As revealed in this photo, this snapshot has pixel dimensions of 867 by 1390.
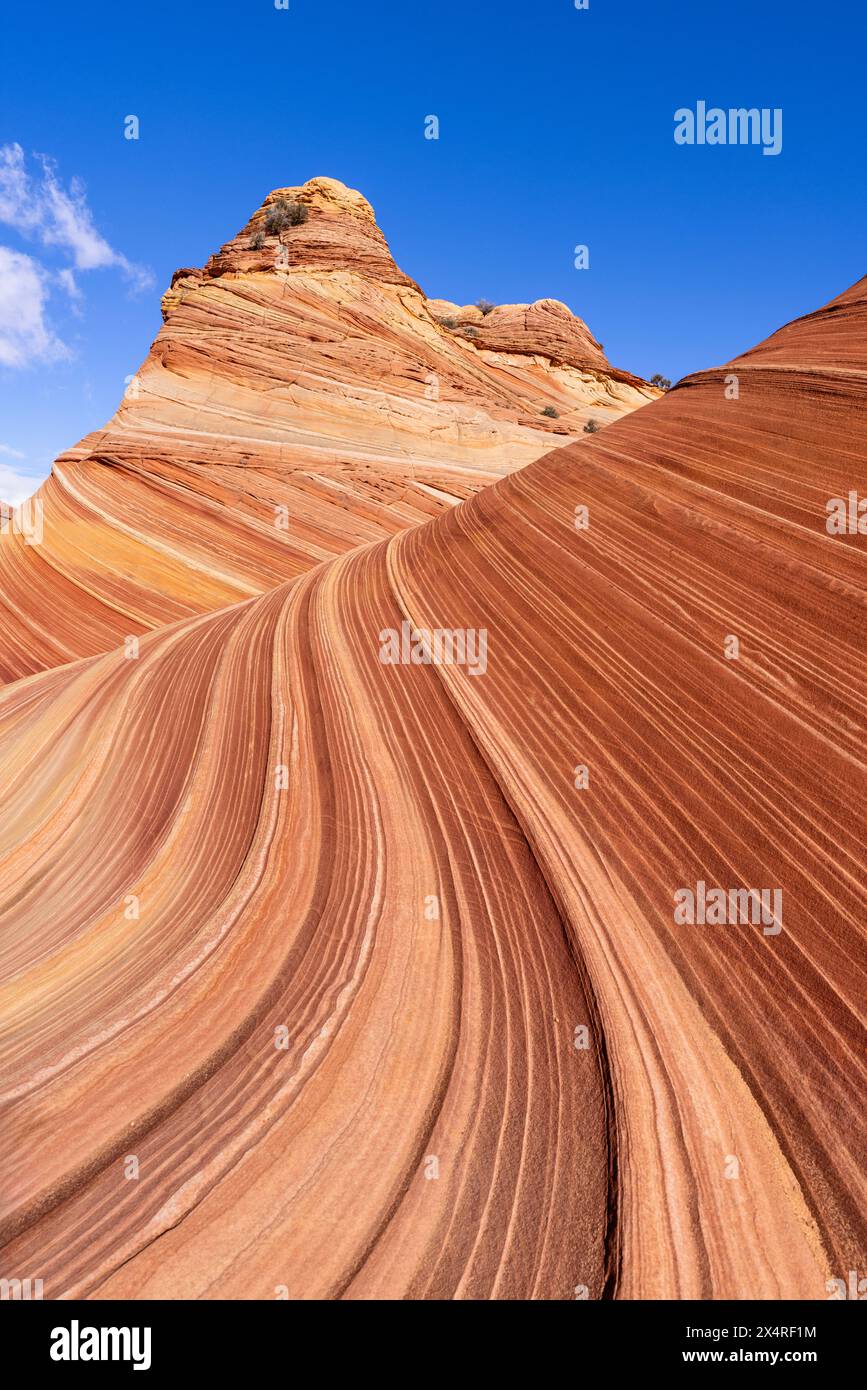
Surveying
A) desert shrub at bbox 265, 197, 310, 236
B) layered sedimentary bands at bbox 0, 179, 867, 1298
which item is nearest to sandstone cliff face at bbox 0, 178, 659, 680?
desert shrub at bbox 265, 197, 310, 236

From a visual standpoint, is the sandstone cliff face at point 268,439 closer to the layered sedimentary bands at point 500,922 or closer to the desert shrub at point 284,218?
the desert shrub at point 284,218

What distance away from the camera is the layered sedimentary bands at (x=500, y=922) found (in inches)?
75.2

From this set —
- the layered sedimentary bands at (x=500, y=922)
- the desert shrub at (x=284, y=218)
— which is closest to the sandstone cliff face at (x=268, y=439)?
the desert shrub at (x=284, y=218)

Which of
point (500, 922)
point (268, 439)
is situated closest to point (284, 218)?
point (268, 439)

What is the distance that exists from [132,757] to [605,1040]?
Answer: 432cm

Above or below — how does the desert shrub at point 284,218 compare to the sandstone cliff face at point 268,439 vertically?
above

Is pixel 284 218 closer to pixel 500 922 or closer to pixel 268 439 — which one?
pixel 268 439

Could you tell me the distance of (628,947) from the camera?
2.83 m

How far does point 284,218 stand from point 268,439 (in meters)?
Answer: 12.4

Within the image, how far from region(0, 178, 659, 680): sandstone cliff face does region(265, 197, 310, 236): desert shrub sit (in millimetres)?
215

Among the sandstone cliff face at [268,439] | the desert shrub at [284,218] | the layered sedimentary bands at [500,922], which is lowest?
the layered sedimentary bands at [500,922]

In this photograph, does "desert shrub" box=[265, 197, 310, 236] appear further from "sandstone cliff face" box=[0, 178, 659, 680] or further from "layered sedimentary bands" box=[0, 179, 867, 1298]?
"layered sedimentary bands" box=[0, 179, 867, 1298]

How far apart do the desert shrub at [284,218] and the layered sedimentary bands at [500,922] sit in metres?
24.0
